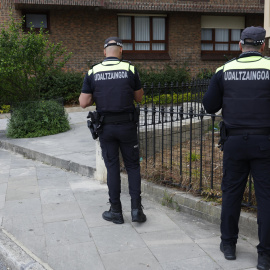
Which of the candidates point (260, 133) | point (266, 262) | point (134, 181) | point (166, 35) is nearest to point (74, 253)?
point (134, 181)

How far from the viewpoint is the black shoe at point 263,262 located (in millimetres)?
3264

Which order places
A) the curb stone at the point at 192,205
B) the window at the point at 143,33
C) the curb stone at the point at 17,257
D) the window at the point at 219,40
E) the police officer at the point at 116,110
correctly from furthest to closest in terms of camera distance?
the window at the point at 219,40
the window at the point at 143,33
the police officer at the point at 116,110
the curb stone at the point at 192,205
the curb stone at the point at 17,257

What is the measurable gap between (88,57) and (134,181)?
14352 millimetres

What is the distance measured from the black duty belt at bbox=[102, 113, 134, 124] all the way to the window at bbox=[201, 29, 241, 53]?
1669 centimetres

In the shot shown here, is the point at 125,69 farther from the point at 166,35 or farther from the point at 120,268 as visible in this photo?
the point at 166,35

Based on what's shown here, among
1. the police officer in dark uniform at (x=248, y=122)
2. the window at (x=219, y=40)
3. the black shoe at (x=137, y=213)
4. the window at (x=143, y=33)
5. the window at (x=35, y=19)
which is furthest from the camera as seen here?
the window at (x=219, y=40)

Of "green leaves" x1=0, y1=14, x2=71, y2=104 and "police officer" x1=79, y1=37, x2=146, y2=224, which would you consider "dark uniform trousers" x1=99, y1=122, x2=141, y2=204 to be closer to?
"police officer" x1=79, y1=37, x2=146, y2=224

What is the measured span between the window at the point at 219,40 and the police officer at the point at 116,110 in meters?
16.6

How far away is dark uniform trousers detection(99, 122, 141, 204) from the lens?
4242 mm

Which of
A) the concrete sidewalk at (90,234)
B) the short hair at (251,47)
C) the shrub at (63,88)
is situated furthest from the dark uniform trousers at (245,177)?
the shrub at (63,88)

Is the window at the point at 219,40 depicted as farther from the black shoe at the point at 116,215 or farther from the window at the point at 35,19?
the black shoe at the point at 116,215

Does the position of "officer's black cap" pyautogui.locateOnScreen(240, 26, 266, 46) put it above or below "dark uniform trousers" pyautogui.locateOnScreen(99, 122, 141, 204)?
above

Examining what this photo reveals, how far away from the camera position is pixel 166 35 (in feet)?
63.5

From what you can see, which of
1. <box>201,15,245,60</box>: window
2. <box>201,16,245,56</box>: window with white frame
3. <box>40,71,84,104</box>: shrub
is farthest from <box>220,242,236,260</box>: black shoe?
<box>201,16,245,56</box>: window with white frame
